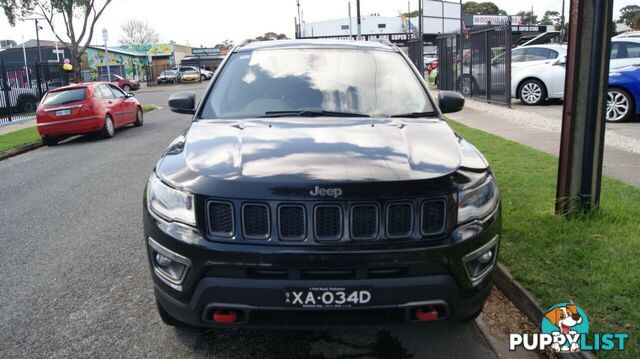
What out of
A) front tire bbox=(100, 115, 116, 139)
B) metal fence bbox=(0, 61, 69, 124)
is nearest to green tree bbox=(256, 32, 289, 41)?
front tire bbox=(100, 115, 116, 139)

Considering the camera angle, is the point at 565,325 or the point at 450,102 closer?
the point at 565,325

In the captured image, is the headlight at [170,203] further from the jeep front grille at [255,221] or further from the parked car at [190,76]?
the parked car at [190,76]

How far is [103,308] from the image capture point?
388 cm

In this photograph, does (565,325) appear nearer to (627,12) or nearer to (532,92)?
(532,92)

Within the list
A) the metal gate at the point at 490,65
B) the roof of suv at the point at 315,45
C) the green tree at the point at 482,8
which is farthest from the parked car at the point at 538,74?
the green tree at the point at 482,8

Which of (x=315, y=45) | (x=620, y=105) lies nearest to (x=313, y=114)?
(x=315, y=45)

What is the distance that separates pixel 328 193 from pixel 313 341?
1.18 m

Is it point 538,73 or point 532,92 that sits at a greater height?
point 538,73

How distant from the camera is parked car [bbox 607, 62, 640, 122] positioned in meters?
10.7

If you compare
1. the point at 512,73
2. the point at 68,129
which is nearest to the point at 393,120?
the point at 68,129

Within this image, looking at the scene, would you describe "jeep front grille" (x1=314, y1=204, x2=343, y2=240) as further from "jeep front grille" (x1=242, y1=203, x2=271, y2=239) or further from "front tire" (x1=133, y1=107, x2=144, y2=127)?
"front tire" (x1=133, y1=107, x2=144, y2=127)

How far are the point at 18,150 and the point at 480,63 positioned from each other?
1316 cm

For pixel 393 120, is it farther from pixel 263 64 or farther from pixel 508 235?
pixel 508 235

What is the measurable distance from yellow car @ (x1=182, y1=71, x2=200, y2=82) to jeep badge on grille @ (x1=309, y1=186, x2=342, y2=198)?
178 feet
